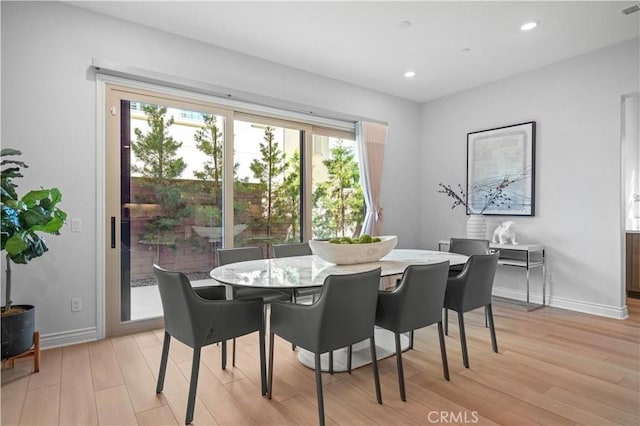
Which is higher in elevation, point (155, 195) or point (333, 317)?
point (155, 195)

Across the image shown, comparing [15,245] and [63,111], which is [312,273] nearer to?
[15,245]

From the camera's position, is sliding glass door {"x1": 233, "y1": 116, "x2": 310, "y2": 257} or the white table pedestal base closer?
the white table pedestal base

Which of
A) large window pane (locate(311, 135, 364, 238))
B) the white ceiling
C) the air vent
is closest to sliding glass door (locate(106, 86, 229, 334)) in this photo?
the white ceiling

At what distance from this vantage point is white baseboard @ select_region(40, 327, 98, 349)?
2.82 metres

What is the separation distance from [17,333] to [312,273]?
2000 mm

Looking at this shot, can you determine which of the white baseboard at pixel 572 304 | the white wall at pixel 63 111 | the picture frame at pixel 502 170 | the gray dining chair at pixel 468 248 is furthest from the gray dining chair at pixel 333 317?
the picture frame at pixel 502 170

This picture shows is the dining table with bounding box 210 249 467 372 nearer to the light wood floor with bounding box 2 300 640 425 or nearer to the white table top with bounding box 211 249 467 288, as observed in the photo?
the white table top with bounding box 211 249 467 288

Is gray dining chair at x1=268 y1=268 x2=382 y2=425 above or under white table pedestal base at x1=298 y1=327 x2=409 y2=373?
above

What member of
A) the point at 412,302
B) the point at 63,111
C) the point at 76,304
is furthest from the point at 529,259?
the point at 63,111

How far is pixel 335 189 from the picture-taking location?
4836 mm

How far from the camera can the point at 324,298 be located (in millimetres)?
1793

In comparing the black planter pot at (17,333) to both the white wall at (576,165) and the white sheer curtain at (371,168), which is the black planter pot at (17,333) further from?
the white wall at (576,165)

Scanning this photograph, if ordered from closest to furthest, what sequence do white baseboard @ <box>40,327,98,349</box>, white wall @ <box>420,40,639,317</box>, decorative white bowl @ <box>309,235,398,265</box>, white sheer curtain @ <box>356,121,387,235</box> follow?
1. decorative white bowl @ <box>309,235,398,265</box>
2. white baseboard @ <box>40,327,98,349</box>
3. white wall @ <box>420,40,639,317</box>
4. white sheer curtain @ <box>356,121,387,235</box>

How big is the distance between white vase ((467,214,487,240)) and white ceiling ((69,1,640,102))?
1791 mm
